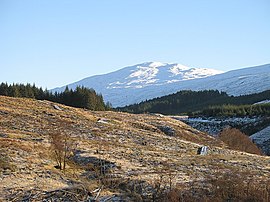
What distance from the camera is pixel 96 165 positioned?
81.1 feet

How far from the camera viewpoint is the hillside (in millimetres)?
19078

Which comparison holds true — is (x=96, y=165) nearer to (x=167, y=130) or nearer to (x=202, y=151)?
(x=202, y=151)

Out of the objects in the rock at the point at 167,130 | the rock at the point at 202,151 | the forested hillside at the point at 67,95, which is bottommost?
the rock at the point at 202,151

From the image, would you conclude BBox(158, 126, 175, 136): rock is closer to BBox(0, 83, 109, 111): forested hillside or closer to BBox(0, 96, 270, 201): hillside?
BBox(0, 96, 270, 201): hillside

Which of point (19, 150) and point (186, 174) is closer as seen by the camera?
point (186, 174)

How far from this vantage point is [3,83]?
323ft

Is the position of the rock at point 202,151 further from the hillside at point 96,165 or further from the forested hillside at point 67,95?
the forested hillside at point 67,95

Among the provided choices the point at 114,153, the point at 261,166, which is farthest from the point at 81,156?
the point at 261,166

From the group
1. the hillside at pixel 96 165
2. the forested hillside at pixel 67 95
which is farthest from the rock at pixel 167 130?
the forested hillside at pixel 67 95

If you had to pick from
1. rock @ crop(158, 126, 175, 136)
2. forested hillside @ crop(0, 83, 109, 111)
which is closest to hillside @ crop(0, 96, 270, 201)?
rock @ crop(158, 126, 175, 136)

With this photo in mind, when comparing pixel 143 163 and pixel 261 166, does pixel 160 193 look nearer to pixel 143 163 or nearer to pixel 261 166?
pixel 143 163

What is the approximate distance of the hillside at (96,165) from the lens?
19.1 m

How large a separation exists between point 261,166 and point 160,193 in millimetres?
13128

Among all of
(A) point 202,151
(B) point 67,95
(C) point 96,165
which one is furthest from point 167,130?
(B) point 67,95
